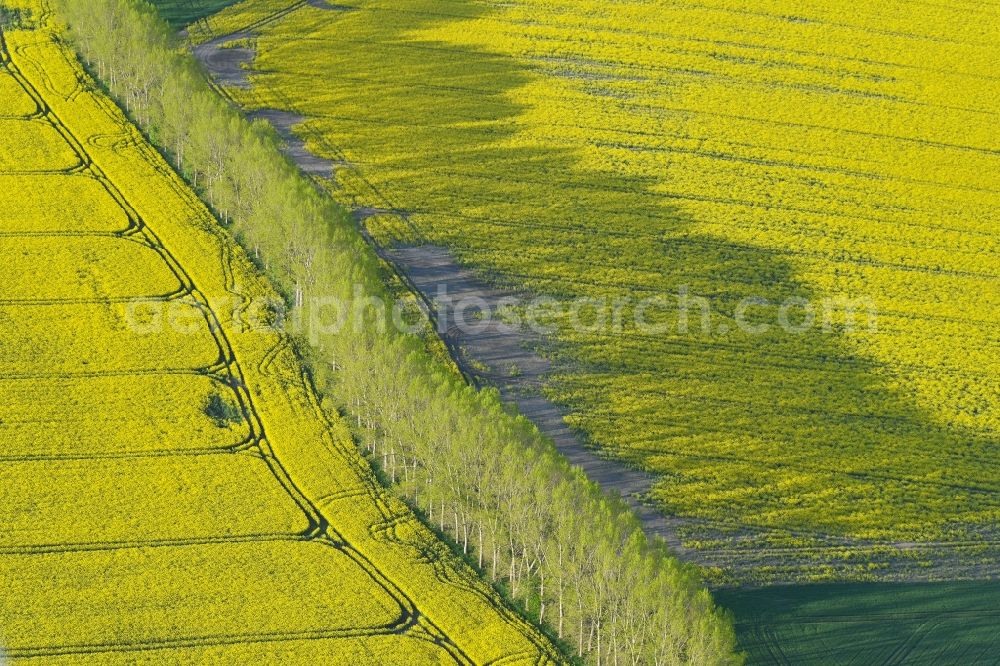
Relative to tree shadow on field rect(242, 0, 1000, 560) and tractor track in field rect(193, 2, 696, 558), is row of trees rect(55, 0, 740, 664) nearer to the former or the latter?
tractor track in field rect(193, 2, 696, 558)

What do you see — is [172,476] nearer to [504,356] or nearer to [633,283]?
[504,356]

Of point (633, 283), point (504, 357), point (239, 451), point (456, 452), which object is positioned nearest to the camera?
point (456, 452)

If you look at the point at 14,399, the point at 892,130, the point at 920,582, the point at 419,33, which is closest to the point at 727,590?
the point at 920,582

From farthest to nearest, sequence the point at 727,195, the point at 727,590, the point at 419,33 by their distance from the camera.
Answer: the point at 419,33
the point at 727,195
the point at 727,590

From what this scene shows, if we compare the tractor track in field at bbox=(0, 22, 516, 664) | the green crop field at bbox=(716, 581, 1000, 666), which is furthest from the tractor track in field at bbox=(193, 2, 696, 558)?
the tractor track in field at bbox=(0, 22, 516, 664)

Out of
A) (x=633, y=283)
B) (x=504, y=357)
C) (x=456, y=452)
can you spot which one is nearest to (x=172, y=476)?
(x=456, y=452)

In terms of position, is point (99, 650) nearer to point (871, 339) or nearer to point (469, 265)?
point (469, 265)
